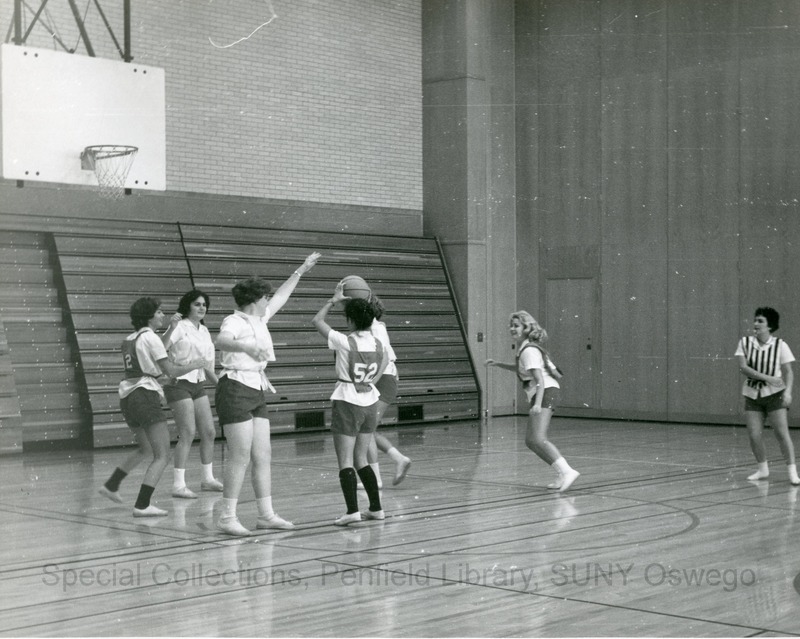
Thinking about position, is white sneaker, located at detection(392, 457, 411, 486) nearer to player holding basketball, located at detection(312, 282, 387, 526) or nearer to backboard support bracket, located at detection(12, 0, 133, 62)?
player holding basketball, located at detection(312, 282, 387, 526)

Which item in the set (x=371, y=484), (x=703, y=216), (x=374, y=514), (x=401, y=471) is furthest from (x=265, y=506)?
(x=703, y=216)

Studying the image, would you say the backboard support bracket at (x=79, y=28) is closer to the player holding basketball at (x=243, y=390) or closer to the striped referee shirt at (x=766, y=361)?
the player holding basketball at (x=243, y=390)

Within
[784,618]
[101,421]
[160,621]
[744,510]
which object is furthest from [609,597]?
[101,421]

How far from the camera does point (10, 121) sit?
1121 centimetres

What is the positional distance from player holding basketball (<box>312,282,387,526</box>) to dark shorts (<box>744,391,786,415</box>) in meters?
4.32

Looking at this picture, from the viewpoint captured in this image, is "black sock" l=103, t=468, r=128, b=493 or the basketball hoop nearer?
"black sock" l=103, t=468, r=128, b=493

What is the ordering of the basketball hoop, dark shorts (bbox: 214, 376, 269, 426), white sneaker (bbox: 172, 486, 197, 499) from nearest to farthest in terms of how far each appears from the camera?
dark shorts (bbox: 214, 376, 269, 426), white sneaker (bbox: 172, 486, 197, 499), the basketball hoop

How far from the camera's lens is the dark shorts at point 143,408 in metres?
8.73

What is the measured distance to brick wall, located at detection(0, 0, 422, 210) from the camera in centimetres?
1625

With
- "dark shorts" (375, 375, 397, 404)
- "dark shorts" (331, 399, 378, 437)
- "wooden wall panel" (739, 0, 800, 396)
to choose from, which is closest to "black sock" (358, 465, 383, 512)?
"dark shorts" (331, 399, 378, 437)

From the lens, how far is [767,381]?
1053cm

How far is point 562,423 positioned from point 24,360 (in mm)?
8678

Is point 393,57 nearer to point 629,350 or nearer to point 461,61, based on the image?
point 461,61

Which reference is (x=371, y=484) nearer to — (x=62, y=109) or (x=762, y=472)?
(x=762, y=472)
